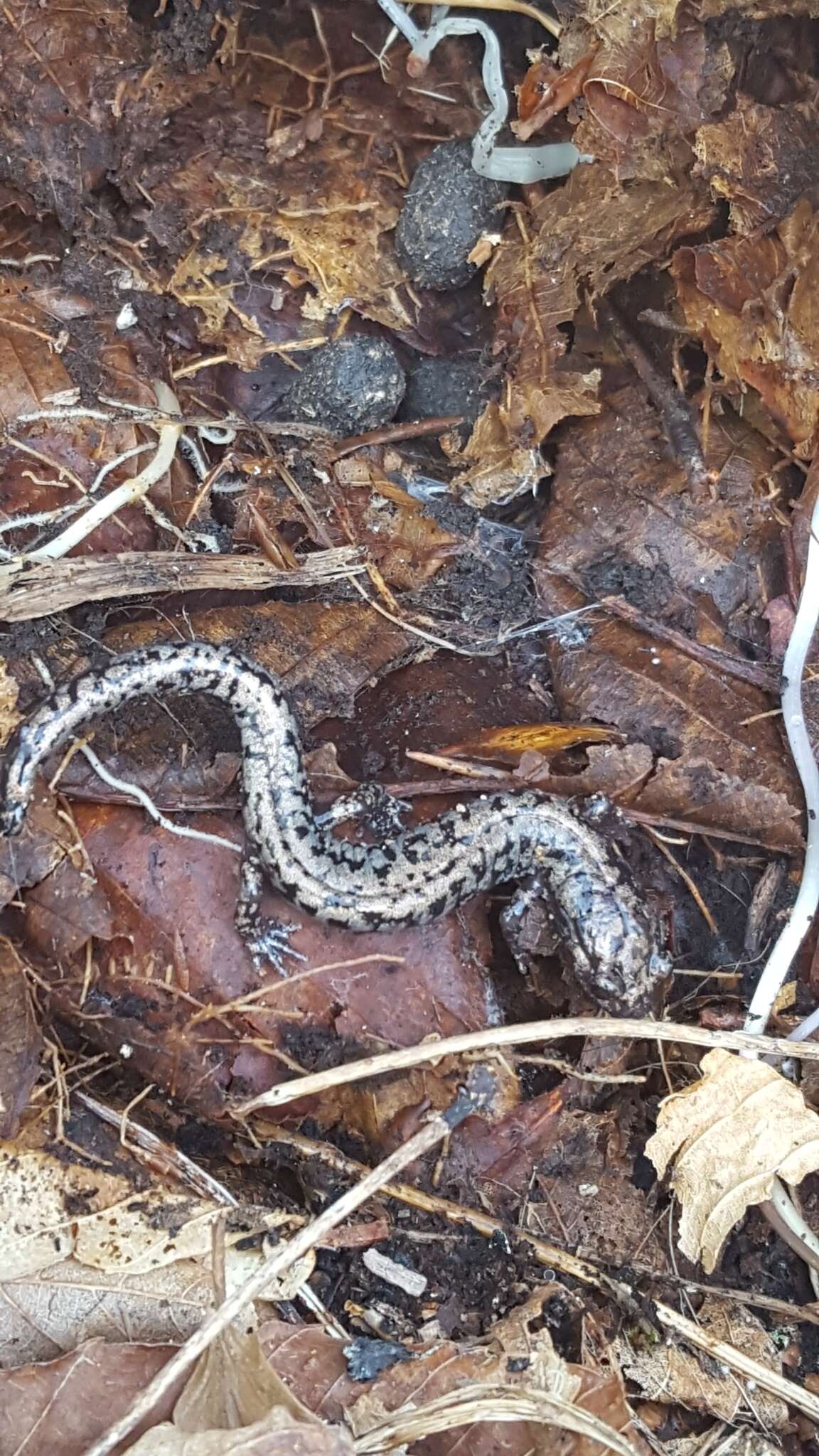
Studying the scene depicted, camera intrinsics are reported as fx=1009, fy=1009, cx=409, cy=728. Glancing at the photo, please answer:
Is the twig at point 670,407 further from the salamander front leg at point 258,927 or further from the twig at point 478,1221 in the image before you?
the twig at point 478,1221

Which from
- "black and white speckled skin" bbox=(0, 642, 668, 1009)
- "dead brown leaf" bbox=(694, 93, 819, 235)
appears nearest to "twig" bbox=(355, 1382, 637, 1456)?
"black and white speckled skin" bbox=(0, 642, 668, 1009)

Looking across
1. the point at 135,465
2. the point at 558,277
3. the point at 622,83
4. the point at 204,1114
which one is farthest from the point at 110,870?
the point at 622,83

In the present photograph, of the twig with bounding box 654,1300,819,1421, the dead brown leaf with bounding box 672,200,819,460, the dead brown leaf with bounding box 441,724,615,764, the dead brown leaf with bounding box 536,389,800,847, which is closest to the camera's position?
the twig with bounding box 654,1300,819,1421

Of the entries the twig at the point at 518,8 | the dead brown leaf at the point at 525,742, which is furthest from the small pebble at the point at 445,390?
the dead brown leaf at the point at 525,742

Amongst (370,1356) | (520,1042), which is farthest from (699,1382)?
(520,1042)

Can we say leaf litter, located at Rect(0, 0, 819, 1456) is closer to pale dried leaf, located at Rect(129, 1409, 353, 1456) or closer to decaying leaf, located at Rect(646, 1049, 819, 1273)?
decaying leaf, located at Rect(646, 1049, 819, 1273)

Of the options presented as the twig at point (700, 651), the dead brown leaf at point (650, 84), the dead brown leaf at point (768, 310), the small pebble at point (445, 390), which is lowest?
the twig at point (700, 651)
